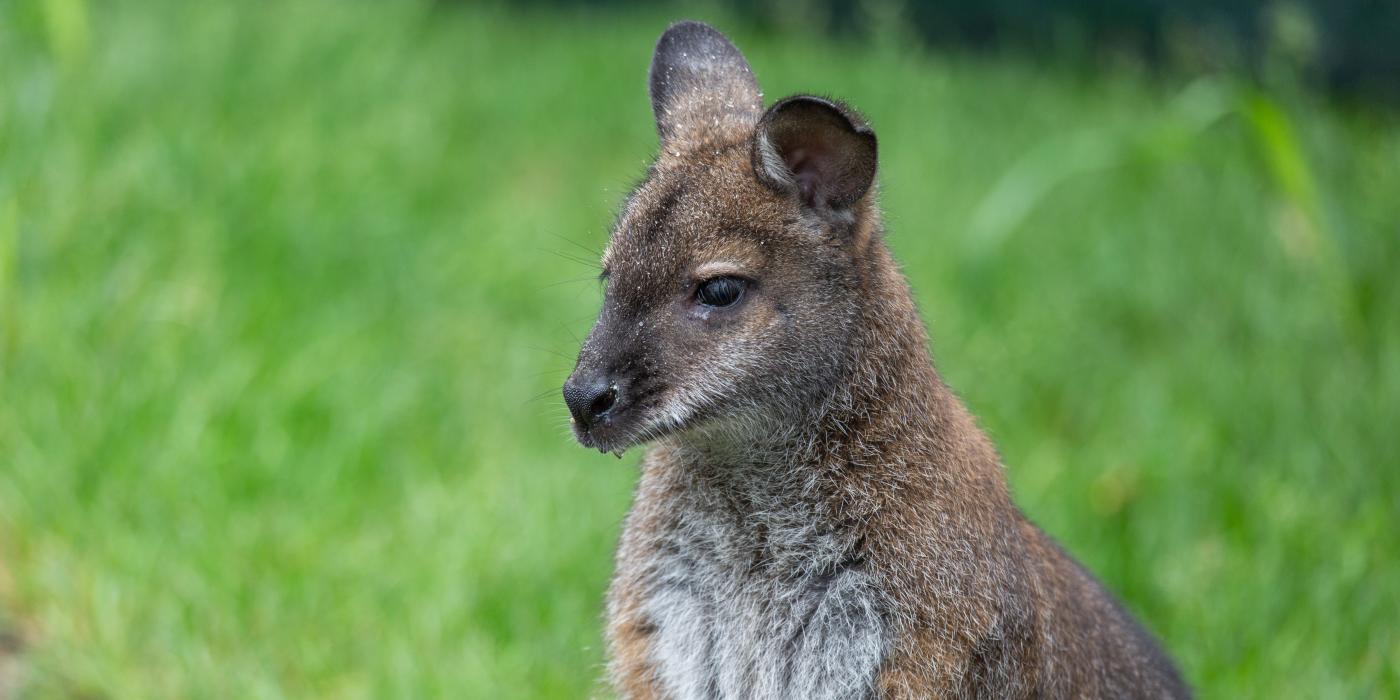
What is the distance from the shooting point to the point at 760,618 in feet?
11.9

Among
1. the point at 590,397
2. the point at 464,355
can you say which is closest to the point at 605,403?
the point at 590,397

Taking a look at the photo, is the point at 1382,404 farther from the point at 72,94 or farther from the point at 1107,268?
the point at 72,94

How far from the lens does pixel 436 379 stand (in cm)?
657

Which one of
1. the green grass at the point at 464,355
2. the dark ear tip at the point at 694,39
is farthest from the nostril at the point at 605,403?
the dark ear tip at the point at 694,39

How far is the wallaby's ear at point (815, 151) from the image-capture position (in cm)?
339

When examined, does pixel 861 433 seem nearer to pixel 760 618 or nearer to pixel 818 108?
pixel 760 618

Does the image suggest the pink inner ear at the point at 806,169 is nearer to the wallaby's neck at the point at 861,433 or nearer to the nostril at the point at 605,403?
the wallaby's neck at the point at 861,433

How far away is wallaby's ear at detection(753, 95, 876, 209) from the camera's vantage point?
339cm

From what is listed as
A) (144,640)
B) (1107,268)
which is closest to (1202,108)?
(1107,268)

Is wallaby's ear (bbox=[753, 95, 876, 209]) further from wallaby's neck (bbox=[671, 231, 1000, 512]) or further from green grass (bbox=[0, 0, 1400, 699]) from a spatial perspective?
green grass (bbox=[0, 0, 1400, 699])

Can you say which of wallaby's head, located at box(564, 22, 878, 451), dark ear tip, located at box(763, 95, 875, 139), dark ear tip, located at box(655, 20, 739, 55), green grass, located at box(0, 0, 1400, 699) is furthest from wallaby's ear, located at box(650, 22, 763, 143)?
green grass, located at box(0, 0, 1400, 699)

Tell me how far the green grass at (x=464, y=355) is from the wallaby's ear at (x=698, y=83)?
2.89ft

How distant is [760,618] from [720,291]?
758 millimetres

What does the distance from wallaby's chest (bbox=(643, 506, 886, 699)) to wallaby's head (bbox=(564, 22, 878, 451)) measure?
0.31 meters
